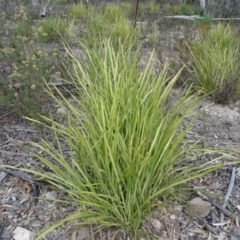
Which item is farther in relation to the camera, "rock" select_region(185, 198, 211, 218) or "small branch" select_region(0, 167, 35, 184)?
"small branch" select_region(0, 167, 35, 184)

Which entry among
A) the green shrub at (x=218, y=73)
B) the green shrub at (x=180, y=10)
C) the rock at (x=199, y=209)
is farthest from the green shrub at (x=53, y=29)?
the rock at (x=199, y=209)

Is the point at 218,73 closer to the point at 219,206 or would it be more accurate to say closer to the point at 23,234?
the point at 219,206

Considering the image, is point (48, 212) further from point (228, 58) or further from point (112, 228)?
point (228, 58)

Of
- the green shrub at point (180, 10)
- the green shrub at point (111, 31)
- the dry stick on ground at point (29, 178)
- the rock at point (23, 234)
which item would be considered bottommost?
the rock at point (23, 234)

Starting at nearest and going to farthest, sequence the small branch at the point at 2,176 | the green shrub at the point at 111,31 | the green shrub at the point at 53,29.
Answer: the small branch at the point at 2,176 → the green shrub at the point at 111,31 → the green shrub at the point at 53,29

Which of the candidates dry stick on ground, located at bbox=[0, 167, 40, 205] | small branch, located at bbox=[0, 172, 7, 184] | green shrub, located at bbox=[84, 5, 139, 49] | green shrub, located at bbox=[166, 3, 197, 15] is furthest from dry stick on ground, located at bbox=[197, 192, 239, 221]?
green shrub, located at bbox=[166, 3, 197, 15]

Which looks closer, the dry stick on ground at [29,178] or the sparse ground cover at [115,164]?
the sparse ground cover at [115,164]

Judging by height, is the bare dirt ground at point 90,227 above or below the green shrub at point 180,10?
below

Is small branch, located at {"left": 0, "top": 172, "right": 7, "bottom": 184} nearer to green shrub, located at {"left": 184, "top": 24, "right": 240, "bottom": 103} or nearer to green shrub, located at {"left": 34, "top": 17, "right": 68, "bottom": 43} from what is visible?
green shrub, located at {"left": 184, "top": 24, "right": 240, "bottom": 103}

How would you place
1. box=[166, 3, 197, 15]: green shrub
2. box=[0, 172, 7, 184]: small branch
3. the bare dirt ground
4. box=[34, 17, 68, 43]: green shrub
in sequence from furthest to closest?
box=[166, 3, 197, 15]: green shrub → box=[34, 17, 68, 43]: green shrub → box=[0, 172, 7, 184]: small branch → the bare dirt ground

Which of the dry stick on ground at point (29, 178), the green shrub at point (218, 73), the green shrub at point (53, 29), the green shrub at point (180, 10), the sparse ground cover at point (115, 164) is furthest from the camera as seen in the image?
the green shrub at point (180, 10)

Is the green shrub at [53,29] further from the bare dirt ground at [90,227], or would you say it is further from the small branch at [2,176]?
the small branch at [2,176]

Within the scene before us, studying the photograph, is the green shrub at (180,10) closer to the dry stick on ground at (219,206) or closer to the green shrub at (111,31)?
the green shrub at (111,31)

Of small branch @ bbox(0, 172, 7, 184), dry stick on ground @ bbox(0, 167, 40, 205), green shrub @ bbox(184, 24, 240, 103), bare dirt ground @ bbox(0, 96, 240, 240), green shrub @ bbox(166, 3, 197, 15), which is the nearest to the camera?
bare dirt ground @ bbox(0, 96, 240, 240)
